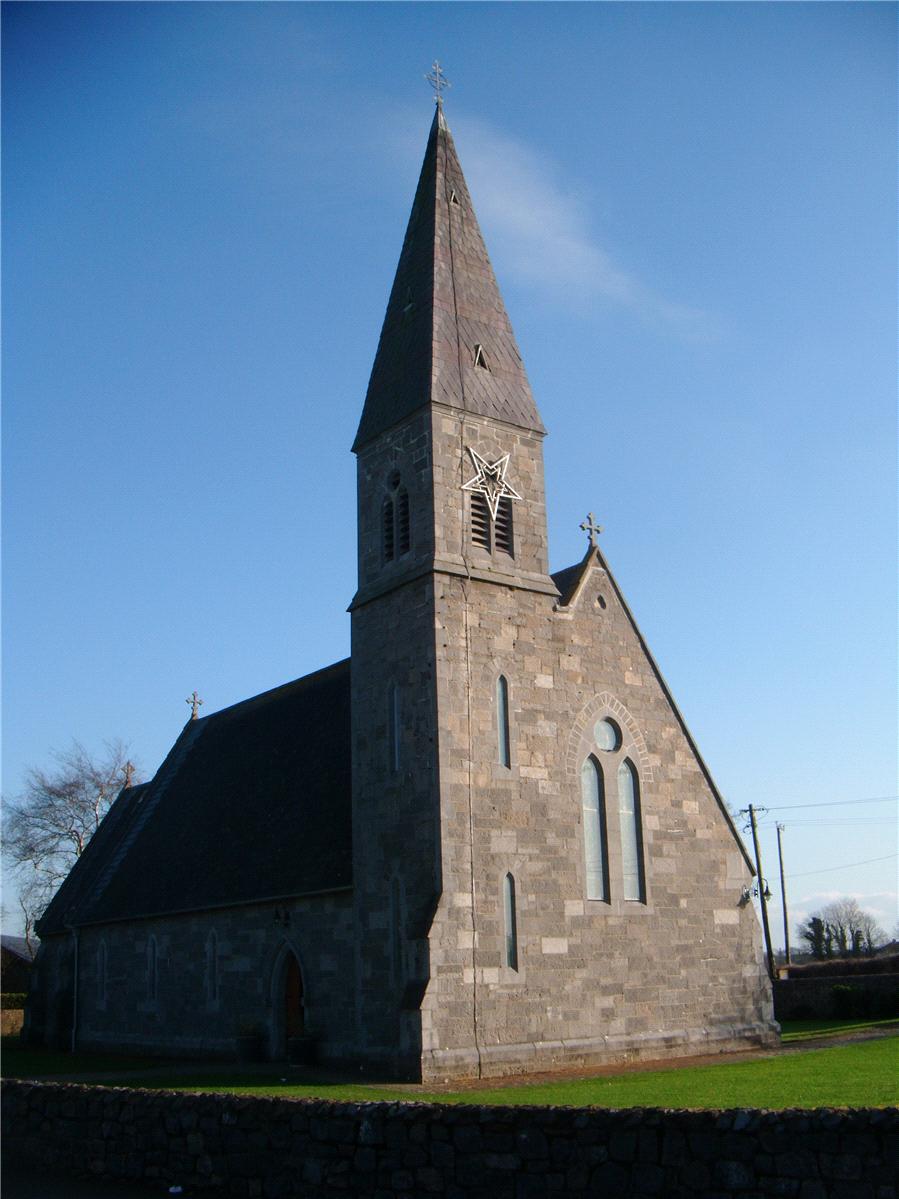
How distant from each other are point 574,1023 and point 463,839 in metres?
4.63

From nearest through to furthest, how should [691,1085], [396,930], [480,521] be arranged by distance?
1. [691,1085]
2. [396,930]
3. [480,521]

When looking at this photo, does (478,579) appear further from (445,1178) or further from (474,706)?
(445,1178)

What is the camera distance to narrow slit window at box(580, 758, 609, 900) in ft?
84.3

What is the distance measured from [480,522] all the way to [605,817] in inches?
282

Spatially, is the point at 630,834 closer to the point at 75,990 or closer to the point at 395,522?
the point at 395,522

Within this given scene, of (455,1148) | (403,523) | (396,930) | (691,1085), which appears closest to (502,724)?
(396,930)

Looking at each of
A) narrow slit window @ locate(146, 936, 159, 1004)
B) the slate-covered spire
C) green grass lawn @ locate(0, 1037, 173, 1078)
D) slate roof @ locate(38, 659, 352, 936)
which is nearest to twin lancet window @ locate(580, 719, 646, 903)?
slate roof @ locate(38, 659, 352, 936)

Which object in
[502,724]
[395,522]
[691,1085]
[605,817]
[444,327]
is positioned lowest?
[691,1085]

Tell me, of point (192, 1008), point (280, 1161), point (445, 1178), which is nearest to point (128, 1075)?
point (192, 1008)

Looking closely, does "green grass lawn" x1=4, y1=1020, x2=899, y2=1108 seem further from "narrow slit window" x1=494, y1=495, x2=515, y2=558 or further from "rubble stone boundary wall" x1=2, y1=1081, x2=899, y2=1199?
"narrow slit window" x1=494, y1=495, x2=515, y2=558

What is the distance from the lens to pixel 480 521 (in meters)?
26.2

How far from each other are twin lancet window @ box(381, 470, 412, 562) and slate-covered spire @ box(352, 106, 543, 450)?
159 centimetres

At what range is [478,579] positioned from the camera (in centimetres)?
2519

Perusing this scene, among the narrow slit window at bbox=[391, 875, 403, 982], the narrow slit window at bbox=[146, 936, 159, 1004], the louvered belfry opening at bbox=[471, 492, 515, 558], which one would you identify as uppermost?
the louvered belfry opening at bbox=[471, 492, 515, 558]
